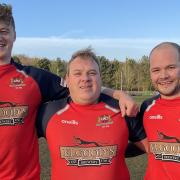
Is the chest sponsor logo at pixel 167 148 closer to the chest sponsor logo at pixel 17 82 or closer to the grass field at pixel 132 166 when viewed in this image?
the chest sponsor logo at pixel 17 82

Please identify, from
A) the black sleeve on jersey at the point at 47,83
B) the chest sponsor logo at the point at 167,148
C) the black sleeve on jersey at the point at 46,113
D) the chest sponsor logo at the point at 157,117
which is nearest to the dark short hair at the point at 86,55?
the black sleeve on jersey at the point at 46,113

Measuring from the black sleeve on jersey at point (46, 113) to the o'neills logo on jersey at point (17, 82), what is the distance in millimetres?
324

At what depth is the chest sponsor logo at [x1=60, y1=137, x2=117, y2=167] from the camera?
360cm

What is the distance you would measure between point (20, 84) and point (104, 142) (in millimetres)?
1072

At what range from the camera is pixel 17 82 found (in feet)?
13.2

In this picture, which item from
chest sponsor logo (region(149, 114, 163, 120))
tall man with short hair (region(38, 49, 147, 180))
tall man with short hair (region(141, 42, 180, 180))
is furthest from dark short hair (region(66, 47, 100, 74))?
chest sponsor logo (region(149, 114, 163, 120))

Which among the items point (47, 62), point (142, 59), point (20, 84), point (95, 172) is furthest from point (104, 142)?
point (142, 59)

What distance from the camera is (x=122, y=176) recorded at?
367cm

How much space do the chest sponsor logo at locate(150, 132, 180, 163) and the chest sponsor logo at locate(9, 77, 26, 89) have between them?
1480 millimetres

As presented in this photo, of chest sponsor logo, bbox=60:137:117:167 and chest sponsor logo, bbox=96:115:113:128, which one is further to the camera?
chest sponsor logo, bbox=96:115:113:128

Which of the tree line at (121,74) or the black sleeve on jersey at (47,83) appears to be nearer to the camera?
the black sleeve on jersey at (47,83)

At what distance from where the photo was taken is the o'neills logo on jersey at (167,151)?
3.57 metres

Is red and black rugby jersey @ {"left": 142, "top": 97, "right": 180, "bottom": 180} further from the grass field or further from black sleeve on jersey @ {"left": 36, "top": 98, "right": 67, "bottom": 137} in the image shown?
the grass field

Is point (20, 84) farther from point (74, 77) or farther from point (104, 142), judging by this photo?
point (104, 142)
